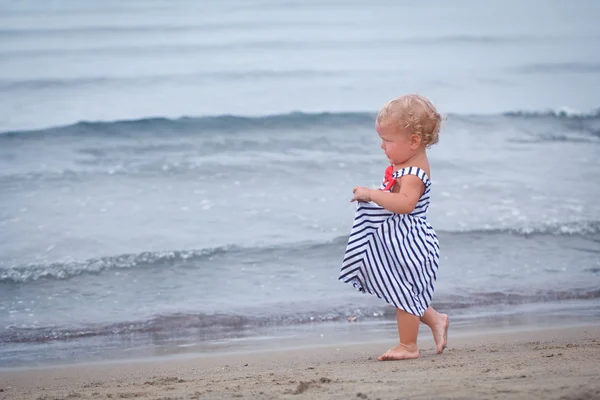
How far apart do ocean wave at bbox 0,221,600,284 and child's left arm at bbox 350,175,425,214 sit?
3.25 m

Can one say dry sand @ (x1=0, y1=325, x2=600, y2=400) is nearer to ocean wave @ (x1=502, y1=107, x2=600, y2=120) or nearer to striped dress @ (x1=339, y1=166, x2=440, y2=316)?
striped dress @ (x1=339, y1=166, x2=440, y2=316)

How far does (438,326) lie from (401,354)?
0.90 ft

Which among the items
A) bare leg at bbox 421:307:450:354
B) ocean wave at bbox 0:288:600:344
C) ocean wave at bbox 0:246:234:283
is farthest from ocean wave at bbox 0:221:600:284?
bare leg at bbox 421:307:450:354

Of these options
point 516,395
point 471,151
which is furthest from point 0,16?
point 516,395

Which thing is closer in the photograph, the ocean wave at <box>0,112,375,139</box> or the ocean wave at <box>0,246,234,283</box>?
the ocean wave at <box>0,246,234,283</box>

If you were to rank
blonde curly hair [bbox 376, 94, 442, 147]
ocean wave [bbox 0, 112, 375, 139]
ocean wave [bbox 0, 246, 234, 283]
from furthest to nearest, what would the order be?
ocean wave [bbox 0, 112, 375, 139] → ocean wave [bbox 0, 246, 234, 283] → blonde curly hair [bbox 376, 94, 442, 147]

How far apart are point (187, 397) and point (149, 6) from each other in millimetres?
19628

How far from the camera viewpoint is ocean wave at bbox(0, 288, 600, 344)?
5156mm

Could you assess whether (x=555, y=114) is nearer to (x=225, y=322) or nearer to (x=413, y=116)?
(x=225, y=322)

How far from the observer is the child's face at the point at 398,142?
12.6 feet

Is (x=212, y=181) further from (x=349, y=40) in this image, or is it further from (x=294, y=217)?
(x=349, y=40)

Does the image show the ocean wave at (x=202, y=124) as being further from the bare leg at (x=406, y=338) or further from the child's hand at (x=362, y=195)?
the child's hand at (x=362, y=195)

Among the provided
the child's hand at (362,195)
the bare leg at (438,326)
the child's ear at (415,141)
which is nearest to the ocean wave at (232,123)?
the bare leg at (438,326)

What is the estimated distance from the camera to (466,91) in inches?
614
